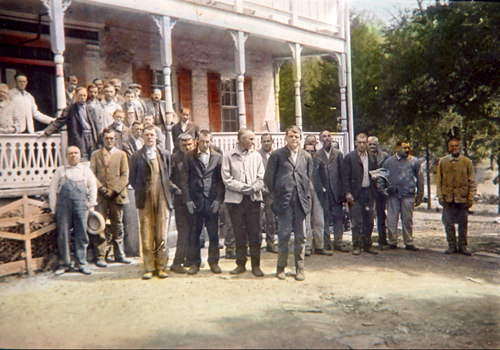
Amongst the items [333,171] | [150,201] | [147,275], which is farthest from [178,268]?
[333,171]

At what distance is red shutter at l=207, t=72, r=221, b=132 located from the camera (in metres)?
13.9

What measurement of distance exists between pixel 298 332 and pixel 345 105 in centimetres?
1106

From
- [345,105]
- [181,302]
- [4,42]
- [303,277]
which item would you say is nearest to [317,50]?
[345,105]

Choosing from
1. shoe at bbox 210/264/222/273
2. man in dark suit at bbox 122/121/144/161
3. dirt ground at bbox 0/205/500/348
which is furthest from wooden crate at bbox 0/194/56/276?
shoe at bbox 210/264/222/273

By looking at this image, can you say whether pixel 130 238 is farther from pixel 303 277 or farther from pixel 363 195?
pixel 363 195

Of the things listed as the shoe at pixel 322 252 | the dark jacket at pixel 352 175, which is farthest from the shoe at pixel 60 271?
the dark jacket at pixel 352 175

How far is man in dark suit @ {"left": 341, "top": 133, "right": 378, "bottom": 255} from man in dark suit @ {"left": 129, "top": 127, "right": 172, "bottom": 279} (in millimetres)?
3394

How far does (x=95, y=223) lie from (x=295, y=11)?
8901 mm

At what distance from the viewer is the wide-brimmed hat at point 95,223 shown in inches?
283

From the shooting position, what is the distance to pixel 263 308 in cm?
542

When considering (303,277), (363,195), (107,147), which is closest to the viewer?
(303,277)

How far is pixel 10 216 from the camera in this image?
6.93 m

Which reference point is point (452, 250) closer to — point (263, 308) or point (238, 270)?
point (238, 270)

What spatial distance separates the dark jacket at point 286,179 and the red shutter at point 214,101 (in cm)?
732
